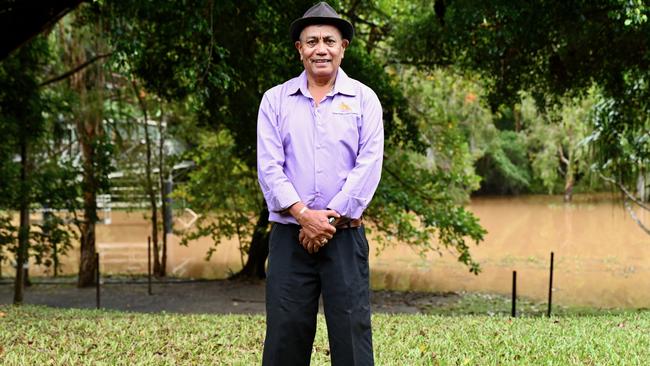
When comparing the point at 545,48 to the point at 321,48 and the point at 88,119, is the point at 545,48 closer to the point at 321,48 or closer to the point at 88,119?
the point at 321,48

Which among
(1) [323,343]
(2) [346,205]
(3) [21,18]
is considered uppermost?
(3) [21,18]

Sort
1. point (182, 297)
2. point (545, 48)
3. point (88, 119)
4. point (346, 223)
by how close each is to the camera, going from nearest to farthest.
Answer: point (346, 223) → point (545, 48) → point (182, 297) → point (88, 119)

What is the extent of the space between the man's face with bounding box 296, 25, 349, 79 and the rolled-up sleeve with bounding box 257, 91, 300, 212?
284 mm

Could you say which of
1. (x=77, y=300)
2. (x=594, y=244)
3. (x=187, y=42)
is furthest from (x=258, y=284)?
(x=594, y=244)

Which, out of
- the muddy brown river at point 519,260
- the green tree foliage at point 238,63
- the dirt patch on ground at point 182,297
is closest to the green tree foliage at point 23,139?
the green tree foliage at point 238,63

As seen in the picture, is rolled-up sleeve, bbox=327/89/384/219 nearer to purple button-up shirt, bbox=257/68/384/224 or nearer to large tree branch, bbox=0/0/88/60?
purple button-up shirt, bbox=257/68/384/224

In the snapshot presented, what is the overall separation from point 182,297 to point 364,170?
13.3 m

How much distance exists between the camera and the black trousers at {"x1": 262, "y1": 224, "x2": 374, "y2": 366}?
3.39 metres

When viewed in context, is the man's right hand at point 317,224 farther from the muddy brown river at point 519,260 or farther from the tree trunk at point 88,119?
the muddy brown river at point 519,260

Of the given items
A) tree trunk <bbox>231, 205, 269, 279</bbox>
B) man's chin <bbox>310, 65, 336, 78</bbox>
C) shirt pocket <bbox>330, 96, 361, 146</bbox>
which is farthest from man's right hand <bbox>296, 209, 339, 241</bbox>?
tree trunk <bbox>231, 205, 269, 279</bbox>

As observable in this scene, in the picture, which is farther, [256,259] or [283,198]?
[256,259]

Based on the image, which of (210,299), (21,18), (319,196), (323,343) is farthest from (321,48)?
(210,299)

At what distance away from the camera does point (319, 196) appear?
11.2 feet

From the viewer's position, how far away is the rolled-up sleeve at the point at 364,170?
10.9 feet
